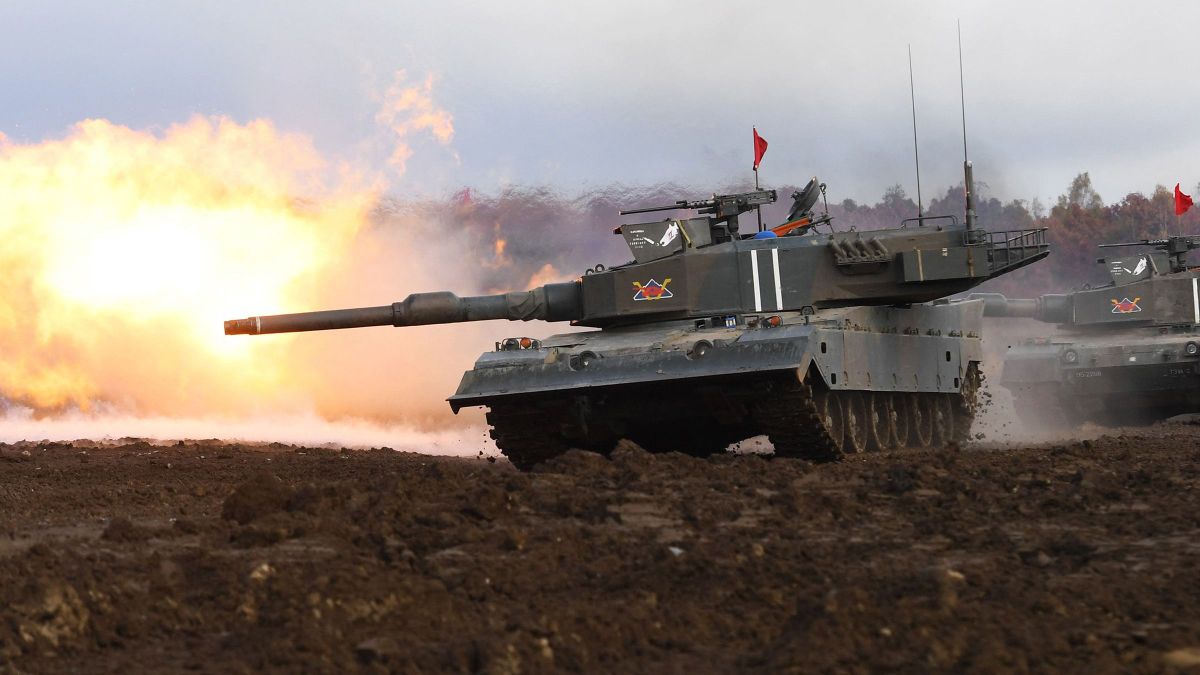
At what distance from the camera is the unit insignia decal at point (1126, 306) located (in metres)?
23.9

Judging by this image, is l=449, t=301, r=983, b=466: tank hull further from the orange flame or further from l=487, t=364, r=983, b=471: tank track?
the orange flame

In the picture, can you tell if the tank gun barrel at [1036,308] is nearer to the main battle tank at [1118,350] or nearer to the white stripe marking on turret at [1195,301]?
the main battle tank at [1118,350]

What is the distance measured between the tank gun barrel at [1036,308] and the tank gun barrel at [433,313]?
10.4 metres

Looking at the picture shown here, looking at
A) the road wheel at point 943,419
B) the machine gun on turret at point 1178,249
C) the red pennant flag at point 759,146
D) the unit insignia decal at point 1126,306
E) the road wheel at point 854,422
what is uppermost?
the red pennant flag at point 759,146

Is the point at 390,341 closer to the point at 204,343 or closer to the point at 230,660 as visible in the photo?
the point at 204,343

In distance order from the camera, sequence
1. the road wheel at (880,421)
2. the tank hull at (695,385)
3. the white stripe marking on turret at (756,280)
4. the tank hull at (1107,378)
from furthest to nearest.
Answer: the tank hull at (1107,378) → the road wheel at (880,421) → the white stripe marking on turret at (756,280) → the tank hull at (695,385)

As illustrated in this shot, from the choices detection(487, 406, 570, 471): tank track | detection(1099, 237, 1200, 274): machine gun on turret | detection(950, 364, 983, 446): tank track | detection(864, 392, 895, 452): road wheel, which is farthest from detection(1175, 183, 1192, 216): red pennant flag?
detection(487, 406, 570, 471): tank track

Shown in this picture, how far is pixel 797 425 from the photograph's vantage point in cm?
1399

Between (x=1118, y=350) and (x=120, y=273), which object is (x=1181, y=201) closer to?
(x=1118, y=350)

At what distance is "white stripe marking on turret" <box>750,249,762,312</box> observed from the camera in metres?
15.6

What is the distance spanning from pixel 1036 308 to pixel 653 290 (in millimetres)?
11443

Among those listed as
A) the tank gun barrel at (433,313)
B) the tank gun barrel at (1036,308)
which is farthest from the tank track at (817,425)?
the tank gun barrel at (1036,308)

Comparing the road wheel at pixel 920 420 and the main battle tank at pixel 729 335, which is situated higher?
the main battle tank at pixel 729 335

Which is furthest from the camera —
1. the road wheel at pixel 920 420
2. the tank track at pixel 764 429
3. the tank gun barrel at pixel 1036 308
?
the tank gun barrel at pixel 1036 308
